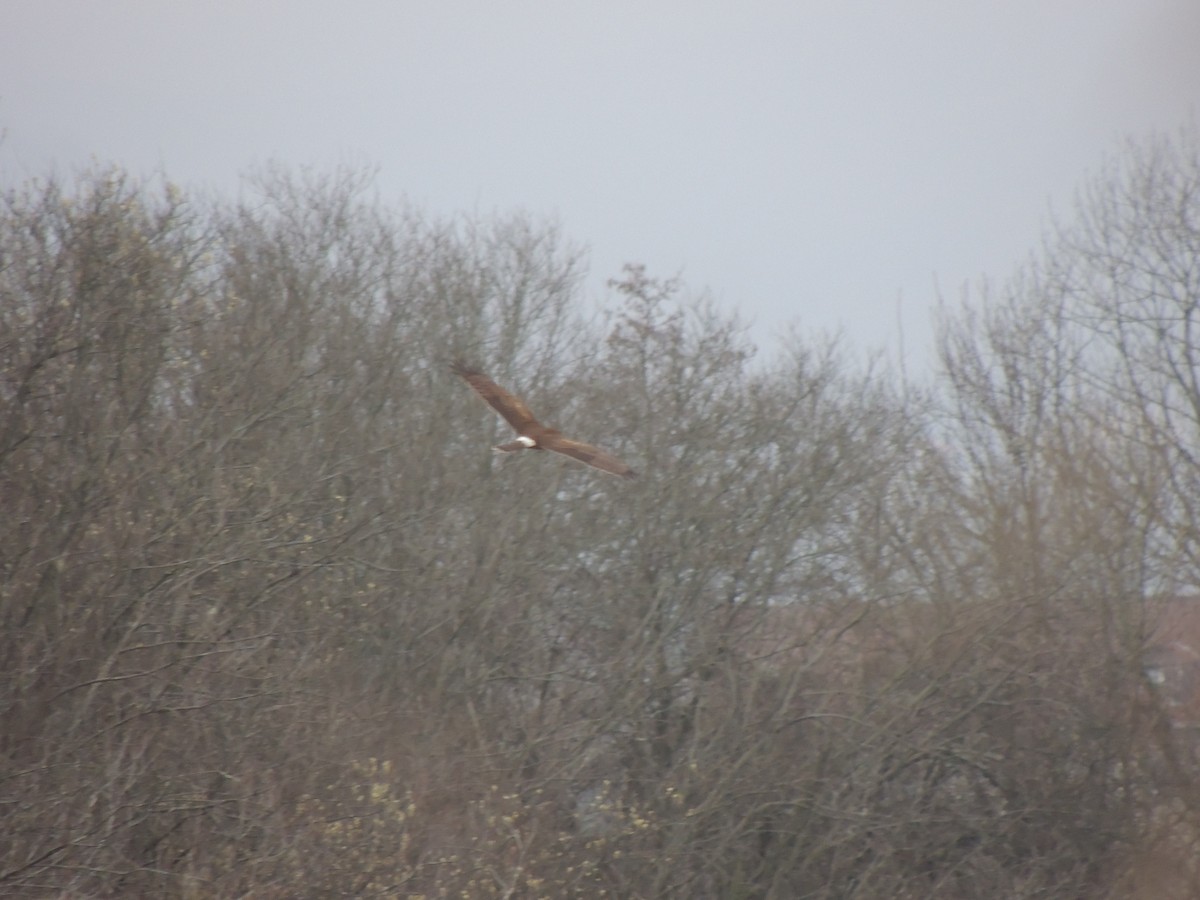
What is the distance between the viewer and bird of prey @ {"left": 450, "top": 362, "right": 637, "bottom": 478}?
820 cm

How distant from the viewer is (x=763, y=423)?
1709cm

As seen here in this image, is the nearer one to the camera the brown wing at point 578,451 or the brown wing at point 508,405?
the brown wing at point 578,451

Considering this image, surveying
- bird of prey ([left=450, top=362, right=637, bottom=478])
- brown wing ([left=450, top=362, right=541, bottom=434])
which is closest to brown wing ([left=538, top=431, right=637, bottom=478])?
bird of prey ([left=450, top=362, right=637, bottom=478])

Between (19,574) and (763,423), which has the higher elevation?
(763,423)

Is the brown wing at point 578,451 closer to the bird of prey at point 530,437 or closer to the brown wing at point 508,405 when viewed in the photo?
the bird of prey at point 530,437

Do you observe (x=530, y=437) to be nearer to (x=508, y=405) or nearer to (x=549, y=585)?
(x=508, y=405)

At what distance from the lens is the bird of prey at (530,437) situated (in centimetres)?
820

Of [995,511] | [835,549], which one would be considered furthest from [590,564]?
[995,511]

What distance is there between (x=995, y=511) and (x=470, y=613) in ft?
19.8

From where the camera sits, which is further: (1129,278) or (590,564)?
(1129,278)

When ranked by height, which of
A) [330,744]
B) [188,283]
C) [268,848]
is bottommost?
[268,848]

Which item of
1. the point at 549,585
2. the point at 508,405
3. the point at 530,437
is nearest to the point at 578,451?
the point at 530,437

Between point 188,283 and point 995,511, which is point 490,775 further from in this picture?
point 995,511

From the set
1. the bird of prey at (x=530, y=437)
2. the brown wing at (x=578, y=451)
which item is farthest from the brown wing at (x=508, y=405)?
the brown wing at (x=578, y=451)
